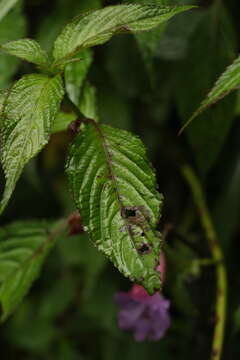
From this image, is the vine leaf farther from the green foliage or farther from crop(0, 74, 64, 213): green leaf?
crop(0, 74, 64, 213): green leaf

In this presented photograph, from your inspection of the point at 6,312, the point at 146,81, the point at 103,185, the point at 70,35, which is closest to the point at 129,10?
the point at 70,35

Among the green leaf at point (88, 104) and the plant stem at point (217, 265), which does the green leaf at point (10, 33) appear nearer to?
the green leaf at point (88, 104)

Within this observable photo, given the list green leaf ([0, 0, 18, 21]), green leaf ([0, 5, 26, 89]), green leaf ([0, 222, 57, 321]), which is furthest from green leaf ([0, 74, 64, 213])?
green leaf ([0, 5, 26, 89])

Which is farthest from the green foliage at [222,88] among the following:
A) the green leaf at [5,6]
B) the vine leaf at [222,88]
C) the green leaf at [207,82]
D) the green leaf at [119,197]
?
the green leaf at [207,82]

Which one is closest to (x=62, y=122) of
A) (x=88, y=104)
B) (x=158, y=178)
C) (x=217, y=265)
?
(x=88, y=104)

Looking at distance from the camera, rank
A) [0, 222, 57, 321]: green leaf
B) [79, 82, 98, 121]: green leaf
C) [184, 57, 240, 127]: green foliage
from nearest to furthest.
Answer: [184, 57, 240, 127]: green foliage, [79, 82, 98, 121]: green leaf, [0, 222, 57, 321]: green leaf

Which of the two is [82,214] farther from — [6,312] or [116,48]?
[116,48]

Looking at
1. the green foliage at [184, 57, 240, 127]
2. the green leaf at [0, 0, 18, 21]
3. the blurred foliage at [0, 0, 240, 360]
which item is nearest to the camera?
the green foliage at [184, 57, 240, 127]
